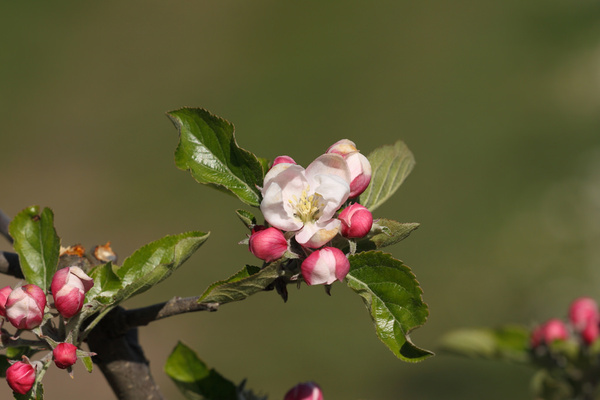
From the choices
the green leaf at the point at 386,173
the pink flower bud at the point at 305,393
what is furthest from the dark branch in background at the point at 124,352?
the green leaf at the point at 386,173

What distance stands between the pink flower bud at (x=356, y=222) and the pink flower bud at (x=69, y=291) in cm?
33

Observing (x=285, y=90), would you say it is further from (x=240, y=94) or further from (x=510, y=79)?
(x=510, y=79)

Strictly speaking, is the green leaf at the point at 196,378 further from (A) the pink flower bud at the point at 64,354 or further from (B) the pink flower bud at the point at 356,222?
(B) the pink flower bud at the point at 356,222

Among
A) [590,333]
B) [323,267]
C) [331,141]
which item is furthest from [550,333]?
[331,141]

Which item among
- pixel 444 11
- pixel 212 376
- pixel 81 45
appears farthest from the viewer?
pixel 444 11

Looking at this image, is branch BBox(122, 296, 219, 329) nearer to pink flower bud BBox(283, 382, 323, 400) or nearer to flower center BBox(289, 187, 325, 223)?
→ flower center BBox(289, 187, 325, 223)

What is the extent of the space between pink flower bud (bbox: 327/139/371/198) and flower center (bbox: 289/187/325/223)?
0.05 m

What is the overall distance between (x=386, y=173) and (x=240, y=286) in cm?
35

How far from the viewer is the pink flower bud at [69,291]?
802 mm

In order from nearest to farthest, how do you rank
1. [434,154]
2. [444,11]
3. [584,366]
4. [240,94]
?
[584,366] < [434,154] < [240,94] < [444,11]

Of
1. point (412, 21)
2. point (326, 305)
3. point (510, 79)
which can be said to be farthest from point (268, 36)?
point (326, 305)

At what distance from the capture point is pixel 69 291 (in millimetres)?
803

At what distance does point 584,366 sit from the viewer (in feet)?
5.35

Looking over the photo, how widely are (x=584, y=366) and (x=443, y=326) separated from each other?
3.13m
